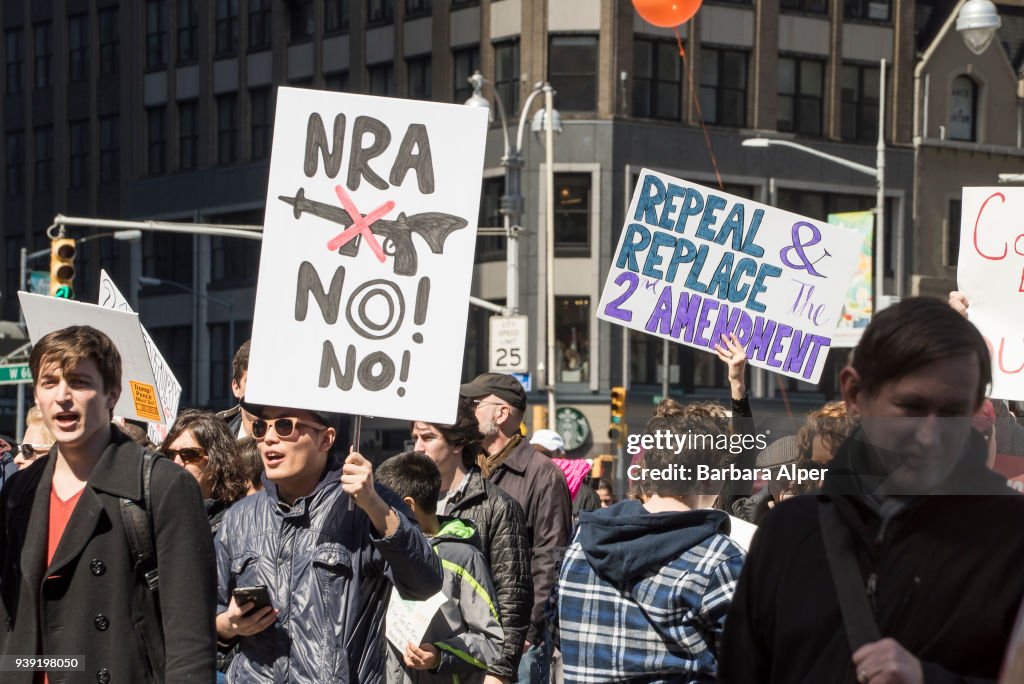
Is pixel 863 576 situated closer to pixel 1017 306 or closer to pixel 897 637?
pixel 897 637

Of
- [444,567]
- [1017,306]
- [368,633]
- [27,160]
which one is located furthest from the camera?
[27,160]

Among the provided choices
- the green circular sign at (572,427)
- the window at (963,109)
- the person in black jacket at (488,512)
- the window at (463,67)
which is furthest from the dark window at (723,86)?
the person in black jacket at (488,512)

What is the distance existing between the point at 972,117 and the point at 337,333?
46.7 metres

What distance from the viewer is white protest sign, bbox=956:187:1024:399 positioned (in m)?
7.50

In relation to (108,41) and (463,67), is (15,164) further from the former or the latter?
(463,67)

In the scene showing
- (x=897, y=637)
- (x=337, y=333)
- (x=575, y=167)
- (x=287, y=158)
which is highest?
(x=575, y=167)

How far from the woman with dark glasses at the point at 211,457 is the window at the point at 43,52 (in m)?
56.1

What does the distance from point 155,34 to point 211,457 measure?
169 ft

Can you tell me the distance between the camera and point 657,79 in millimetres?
45656

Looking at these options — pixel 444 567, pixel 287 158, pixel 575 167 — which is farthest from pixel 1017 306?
pixel 575 167

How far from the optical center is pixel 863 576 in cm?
294

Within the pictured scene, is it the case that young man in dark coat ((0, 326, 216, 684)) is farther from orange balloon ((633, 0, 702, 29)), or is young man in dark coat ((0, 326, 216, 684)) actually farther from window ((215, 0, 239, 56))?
window ((215, 0, 239, 56))

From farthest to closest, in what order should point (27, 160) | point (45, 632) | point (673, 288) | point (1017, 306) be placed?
1. point (27, 160)
2. point (673, 288)
3. point (1017, 306)
4. point (45, 632)

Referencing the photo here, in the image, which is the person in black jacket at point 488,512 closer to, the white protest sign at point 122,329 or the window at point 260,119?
the white protest sign at point 122,329
